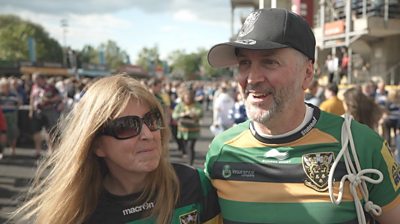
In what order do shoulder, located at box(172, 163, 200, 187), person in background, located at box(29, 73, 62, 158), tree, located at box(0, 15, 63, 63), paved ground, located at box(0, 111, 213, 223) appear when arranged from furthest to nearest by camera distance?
tree, located at box(0, 15, 63, 63)
person in background, located at box(29, 73, 62, 158)
paved ground, located at box(0, 111, 213, 223)
shoulder, located at box(172, 163, 200, 187)

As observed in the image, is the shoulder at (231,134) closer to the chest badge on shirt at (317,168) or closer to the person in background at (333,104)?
the chest badge on shirt at (317,168)

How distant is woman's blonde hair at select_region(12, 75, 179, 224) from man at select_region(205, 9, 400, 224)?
1.00 feet

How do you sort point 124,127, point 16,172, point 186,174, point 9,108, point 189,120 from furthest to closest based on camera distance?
point 9,108 < point 189,120 < point 16,172 < point 186,174 < point 124,127

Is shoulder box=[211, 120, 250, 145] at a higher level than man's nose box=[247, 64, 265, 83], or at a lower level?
lower

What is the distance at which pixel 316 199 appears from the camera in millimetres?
1884

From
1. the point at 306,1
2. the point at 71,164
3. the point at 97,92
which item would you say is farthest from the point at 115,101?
the point at 306,1

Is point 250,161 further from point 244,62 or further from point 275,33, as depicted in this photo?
point 275,33

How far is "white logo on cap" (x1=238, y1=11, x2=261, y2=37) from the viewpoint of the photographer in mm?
1983

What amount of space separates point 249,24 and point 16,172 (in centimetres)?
779

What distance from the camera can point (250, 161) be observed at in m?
2.04

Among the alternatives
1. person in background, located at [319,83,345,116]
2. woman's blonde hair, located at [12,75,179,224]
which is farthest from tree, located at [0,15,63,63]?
woman's blonde hair, located at [12,75,179,224]

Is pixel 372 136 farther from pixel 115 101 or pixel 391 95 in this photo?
Result: pixel 391 95

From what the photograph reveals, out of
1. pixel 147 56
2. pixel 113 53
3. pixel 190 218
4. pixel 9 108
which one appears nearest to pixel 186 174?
pixel 190 218

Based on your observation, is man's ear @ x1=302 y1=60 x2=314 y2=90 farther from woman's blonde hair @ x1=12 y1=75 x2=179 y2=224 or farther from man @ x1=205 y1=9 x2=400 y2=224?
woman's blonde hair @ x1=12 y1=75 x2=179 y2=224
